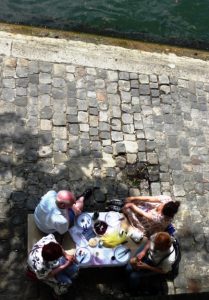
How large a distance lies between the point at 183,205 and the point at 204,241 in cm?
74

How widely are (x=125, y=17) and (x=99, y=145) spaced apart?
4.87 m

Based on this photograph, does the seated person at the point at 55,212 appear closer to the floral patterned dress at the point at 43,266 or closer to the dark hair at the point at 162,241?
the floral patterned dress at the point at 43,266

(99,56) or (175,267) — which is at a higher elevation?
(99,56)

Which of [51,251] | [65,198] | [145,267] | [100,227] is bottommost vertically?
[145,267]

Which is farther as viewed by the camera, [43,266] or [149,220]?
[149,220]

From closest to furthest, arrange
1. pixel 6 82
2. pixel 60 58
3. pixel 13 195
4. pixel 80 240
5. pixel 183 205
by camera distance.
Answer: pixel 80 240, pixel 13 195, pixel 183 205, pixel 6 82, pixel 60 58

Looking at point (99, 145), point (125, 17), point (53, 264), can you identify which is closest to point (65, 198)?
point (53, 264)

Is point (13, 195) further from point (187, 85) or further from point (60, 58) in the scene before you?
point (187, 85)

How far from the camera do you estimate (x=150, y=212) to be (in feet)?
26.5

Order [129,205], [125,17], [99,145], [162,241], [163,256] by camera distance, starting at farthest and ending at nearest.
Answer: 1. [125,17]
2. [99,145]
3. [129,205]
4. [163,256]
5. [162,241]

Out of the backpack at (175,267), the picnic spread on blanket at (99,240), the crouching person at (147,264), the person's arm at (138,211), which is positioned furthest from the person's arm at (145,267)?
the person's arm at (138,211)

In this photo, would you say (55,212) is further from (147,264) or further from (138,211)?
(147,264)

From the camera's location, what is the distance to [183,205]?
9.20 metres

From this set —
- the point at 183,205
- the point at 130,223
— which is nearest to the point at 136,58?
the point at 183,205
